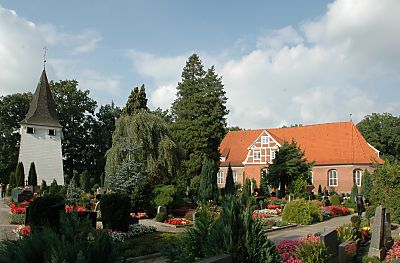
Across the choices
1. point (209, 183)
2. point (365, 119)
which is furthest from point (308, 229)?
point (365, 119)

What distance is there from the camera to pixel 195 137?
3562 cm

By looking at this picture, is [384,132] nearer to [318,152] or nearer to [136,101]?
[318,152]

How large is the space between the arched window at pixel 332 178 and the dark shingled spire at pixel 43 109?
3332 centimetres

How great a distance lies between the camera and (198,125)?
3588 centimetres

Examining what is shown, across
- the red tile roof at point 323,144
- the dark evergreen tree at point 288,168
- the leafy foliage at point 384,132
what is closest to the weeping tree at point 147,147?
the dark evergreen tree at point 288,168

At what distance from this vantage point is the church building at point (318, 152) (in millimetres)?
42344

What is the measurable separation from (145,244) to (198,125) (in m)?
24.1

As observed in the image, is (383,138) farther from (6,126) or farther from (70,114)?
(6,126)

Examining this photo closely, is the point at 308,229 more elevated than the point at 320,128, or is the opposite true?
the point at 320,128

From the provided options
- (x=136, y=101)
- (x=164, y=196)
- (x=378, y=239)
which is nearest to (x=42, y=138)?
(x=136, y=101)

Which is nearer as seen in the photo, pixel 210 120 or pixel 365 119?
pixel 210 120

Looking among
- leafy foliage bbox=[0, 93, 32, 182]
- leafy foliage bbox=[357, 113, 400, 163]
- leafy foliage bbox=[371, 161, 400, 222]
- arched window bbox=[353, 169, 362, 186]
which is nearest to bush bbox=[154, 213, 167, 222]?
leafy foliage bbox=[371, 161, 400, 222]

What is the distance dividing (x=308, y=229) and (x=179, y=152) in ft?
47.0

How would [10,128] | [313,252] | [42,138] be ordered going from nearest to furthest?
[313,252]
[42,138]
[10,128]
